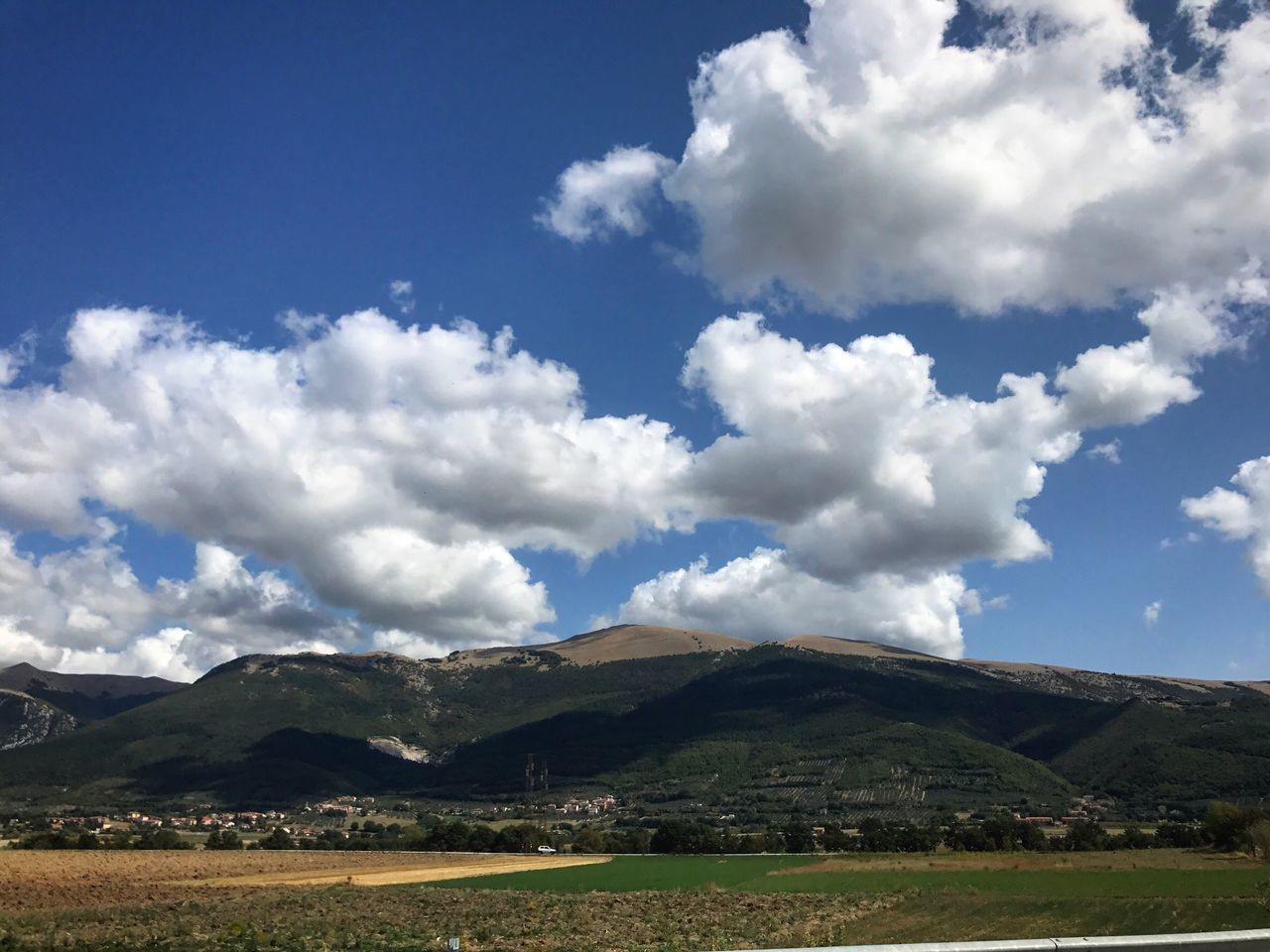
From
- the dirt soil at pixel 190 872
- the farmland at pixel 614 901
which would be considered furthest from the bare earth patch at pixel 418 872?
the farmland at pixel 614 901

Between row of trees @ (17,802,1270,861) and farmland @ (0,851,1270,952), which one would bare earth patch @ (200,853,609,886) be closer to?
farmland @ (0,851,1270,952)

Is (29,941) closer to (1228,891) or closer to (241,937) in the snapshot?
(241,937)

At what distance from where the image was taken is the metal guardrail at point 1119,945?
28.4 ft

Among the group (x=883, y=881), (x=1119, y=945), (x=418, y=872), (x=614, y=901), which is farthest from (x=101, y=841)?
(x=1119, y=945)

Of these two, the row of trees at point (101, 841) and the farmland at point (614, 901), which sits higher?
the farmland at point (614, 901)

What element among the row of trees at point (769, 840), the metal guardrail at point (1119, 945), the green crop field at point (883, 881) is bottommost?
the row of trees at point (769, 840)

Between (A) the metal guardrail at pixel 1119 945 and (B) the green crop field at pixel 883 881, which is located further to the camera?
(B) the green crop field at pixel 883 881

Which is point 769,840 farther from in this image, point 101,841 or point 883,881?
point 101,841

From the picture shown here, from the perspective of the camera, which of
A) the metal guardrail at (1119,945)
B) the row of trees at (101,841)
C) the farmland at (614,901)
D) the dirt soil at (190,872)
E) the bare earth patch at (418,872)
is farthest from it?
the row of trees at (101,841)

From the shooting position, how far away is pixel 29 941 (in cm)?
3909

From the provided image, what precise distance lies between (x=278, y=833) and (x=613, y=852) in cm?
5011

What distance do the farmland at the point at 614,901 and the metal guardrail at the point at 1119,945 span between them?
18.0 metres

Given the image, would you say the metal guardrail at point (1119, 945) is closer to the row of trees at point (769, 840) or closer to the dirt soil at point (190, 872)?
the dirt soil at point (190, 872)

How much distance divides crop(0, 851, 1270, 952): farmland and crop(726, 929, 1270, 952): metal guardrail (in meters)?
18.0
